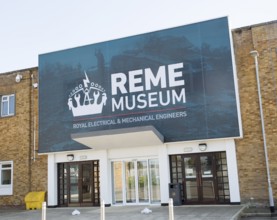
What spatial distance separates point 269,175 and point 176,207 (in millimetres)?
3821

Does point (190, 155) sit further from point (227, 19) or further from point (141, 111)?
point (227, 19)

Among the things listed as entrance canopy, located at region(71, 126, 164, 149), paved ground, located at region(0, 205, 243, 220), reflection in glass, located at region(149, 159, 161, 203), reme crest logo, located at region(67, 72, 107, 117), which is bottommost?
paved ground, located at region(0, 205, 243, 220)

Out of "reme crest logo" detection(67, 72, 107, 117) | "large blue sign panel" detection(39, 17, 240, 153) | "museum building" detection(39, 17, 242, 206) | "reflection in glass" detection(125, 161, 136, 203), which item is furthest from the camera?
"reme crest logo" detection(67, 72, 107, 117)

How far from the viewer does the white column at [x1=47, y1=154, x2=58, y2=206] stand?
17125 millimetres

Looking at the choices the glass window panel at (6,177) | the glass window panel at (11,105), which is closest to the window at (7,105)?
the glass window panel at (11,105)

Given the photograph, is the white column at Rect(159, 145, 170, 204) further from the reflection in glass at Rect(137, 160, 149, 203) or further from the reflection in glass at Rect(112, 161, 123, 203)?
the reflection in glass at Rect(112, 161, 123, 203)

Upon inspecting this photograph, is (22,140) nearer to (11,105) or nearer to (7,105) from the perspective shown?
(11,105)

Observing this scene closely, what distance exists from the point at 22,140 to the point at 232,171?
10676 millimetres

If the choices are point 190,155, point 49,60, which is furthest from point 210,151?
point 49,60

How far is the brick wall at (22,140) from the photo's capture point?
1795 cm

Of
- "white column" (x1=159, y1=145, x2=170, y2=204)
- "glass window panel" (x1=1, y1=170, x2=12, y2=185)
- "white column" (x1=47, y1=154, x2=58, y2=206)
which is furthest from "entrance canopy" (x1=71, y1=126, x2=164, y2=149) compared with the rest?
"glass window panel" (x1=1, y1=170, x2=12, y2=185)

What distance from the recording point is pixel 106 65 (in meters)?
16.9

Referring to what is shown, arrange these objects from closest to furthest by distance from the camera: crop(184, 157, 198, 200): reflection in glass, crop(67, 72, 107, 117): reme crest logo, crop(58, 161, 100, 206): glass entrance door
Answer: crop(184, 157, 198, 200): reflection in glass
crop(67, 72, 107, 117): reme crest logo
crop(58, 161, 100, 206): glass entrance door

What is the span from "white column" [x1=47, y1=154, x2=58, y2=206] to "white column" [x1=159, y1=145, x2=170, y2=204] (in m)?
5.37
